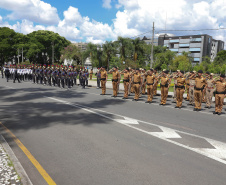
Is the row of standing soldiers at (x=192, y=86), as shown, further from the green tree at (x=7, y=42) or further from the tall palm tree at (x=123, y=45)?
the green tree at (x=7, y=42)

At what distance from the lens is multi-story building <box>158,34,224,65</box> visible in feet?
353

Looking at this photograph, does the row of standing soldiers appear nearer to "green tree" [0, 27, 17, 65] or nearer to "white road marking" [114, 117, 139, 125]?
"white road marking" [114, 117, 139, 125]

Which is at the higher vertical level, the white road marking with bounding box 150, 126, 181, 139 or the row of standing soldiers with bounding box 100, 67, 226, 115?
the row of standing soldiers with bounding box 100, 67, 226, 115

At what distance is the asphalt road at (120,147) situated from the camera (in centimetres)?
400

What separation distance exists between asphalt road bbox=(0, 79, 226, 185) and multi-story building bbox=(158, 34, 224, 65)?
101791 millimetres

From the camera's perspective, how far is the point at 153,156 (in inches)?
193

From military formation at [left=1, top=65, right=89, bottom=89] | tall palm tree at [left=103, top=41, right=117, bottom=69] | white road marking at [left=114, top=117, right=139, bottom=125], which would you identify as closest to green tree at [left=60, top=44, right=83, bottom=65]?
tall palm tree at [left=103, top=41, right=117, bottom=69]

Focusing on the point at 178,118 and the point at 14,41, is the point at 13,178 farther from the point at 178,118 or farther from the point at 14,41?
the point at 14,41

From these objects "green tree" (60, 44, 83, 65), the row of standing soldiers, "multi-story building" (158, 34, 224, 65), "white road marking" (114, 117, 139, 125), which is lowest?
"white road marking" (114, 117, 139, 125)

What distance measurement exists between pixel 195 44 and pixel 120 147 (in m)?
115

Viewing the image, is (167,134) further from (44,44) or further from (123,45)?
(44,44)

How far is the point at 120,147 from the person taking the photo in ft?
17.8

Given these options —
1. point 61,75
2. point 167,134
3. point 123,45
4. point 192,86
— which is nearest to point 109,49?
point 123,45

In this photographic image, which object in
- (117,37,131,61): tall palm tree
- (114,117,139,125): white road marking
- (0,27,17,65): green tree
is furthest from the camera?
(0,27,17,65): green tree
